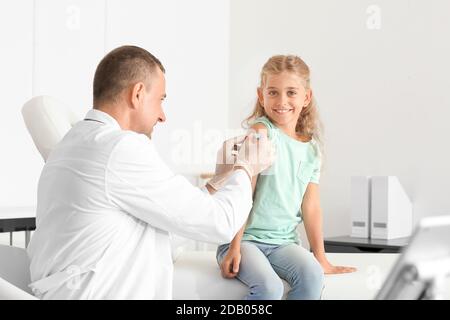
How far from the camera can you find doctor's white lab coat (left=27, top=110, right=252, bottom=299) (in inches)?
60.2

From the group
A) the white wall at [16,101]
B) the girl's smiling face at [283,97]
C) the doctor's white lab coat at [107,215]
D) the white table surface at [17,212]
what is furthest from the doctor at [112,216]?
the white wall at [16,101]

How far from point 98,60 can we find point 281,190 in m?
1.82

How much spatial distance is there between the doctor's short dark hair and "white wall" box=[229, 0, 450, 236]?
7.17ft

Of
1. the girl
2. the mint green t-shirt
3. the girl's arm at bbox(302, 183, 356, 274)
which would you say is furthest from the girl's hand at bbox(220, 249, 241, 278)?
the girl's arm at bbox(302, 183, 356, 274)

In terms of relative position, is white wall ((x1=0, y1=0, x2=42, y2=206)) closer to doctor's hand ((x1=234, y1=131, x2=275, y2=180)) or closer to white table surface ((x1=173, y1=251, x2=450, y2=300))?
white table surface ((x1=173, y1=251, x2=450, y2=300))

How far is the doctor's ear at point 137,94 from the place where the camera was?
168 centimetres

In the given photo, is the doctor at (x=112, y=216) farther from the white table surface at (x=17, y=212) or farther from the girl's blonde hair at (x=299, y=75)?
the white table surface at (x=17, y=212)

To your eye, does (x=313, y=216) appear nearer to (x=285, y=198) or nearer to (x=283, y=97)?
(x=285, y=198)

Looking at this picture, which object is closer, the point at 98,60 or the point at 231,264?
the point at 231,264

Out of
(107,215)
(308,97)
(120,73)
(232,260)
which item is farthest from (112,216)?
(308,97)

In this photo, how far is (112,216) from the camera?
156cm

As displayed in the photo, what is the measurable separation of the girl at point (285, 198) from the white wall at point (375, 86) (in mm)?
1351

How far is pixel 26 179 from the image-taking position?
3.29m

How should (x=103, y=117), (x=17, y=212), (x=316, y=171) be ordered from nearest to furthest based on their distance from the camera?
(x=103, y=117) < (x=316, y=171) < (x=17, y=212)
